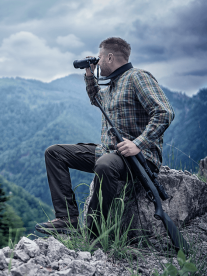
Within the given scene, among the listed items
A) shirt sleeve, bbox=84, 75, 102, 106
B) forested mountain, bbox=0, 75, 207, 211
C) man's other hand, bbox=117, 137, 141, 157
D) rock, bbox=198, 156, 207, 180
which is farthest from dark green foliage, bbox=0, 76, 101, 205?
man's other hand, bbox=117, 137, 141, 157

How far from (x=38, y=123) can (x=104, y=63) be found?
136096mm

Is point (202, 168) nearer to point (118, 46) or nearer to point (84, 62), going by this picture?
point (118, 46)

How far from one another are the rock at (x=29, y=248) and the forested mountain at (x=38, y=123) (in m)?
60.9

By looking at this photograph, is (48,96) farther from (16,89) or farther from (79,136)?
(79,136)

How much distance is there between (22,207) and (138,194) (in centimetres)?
5646

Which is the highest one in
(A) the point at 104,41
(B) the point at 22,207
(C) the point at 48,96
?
(C) the point at 48,96

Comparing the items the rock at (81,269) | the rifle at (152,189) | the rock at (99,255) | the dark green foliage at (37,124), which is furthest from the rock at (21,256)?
the dark green foliage at (37,124)

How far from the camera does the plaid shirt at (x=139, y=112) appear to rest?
2.25 m

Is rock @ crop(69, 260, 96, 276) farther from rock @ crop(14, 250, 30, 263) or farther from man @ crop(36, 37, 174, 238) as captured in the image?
man @ crop(36, 37, 174, 238)

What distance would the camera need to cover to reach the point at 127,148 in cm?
215

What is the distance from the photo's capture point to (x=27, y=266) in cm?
145

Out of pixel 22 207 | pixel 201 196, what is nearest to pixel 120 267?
pixel 201 196

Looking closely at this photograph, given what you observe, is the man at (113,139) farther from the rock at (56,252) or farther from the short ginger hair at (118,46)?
the rock at (56,252)

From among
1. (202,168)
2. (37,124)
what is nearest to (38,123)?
(37,124)
